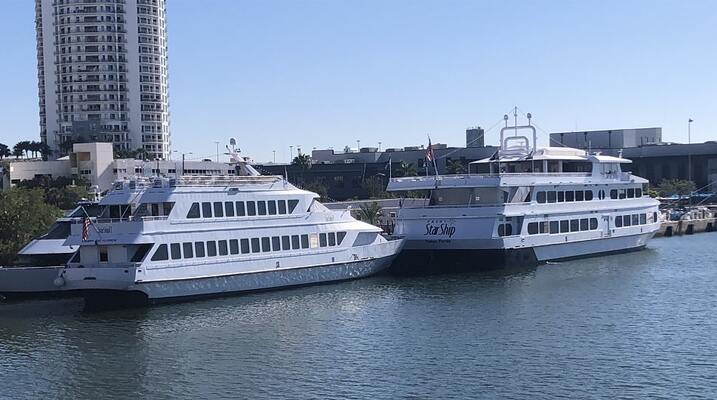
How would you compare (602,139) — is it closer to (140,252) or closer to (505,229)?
(505,229)

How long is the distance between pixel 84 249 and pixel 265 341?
42.3ft

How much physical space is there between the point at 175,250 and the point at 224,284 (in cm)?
313

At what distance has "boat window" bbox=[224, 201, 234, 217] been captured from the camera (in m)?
44.9

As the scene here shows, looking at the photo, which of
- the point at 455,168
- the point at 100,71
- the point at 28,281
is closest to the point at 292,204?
the point at 28,281

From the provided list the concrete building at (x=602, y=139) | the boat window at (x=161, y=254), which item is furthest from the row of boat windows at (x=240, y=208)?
the concrete building at (x=602, y=139)

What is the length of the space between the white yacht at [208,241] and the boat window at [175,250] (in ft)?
0.16

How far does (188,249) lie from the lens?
42.6 metres

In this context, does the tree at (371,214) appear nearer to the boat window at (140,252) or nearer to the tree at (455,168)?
the boat window at (140,252)

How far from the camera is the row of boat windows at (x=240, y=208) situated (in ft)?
144

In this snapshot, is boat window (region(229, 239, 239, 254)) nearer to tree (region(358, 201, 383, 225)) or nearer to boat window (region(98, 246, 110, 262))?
boat window (region(98, 246, 110, 262))

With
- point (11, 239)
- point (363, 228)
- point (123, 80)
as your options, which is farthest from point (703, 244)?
point (123, 80)

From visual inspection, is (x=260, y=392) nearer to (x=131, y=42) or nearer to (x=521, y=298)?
(x=521, y=298)

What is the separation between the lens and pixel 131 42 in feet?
466

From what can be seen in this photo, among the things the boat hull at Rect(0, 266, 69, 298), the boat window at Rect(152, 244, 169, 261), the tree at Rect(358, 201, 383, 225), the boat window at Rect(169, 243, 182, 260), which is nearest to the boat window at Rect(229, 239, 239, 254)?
the boat window at Rect(169, 243, 182, 260)
